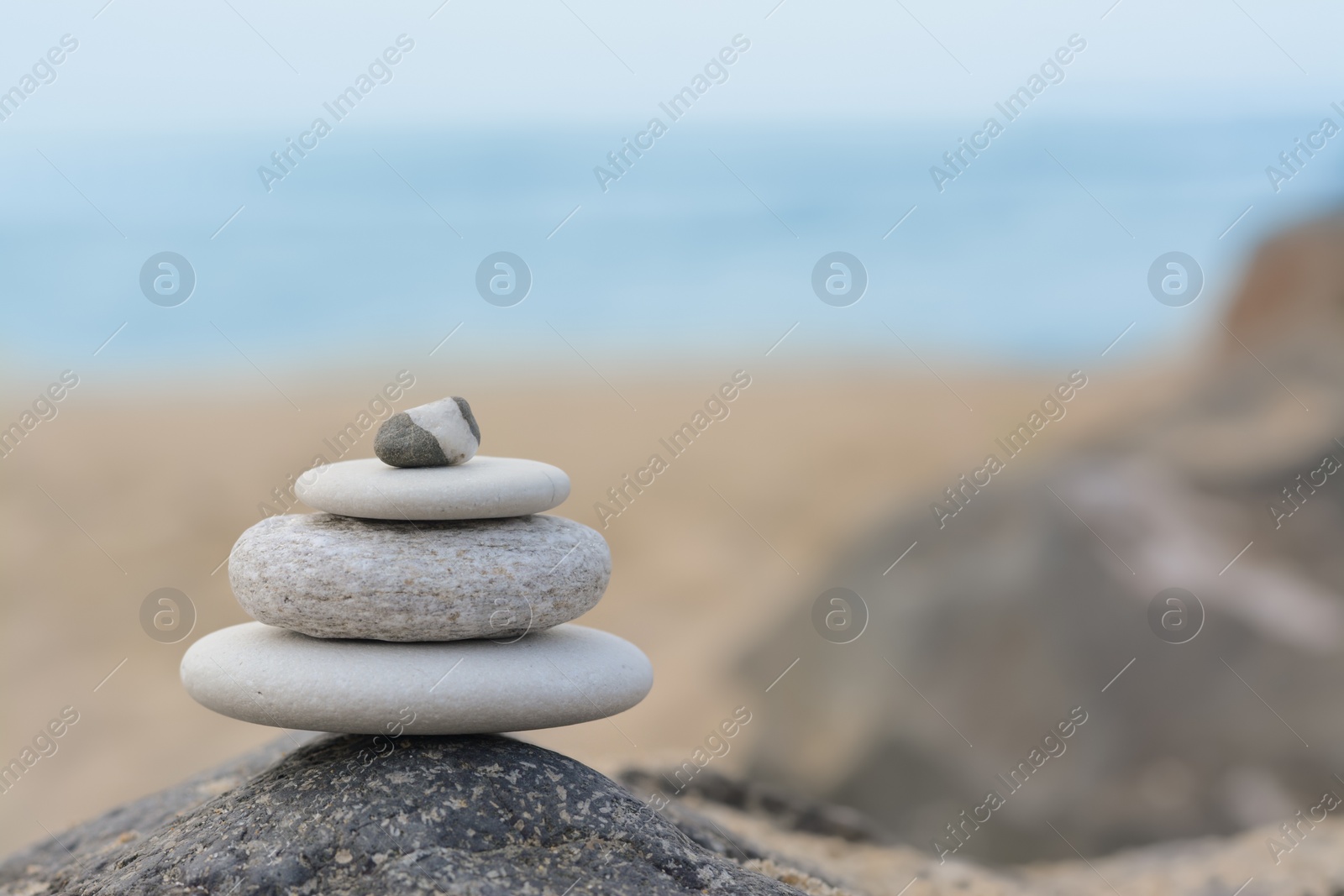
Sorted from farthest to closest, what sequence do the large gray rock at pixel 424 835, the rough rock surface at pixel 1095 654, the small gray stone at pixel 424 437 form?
the rough rock surface at pixel 1095 654 < the small gray stone at pixel 424 437 < the large gray rock at pixel 424 835

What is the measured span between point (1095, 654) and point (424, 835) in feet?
22.4

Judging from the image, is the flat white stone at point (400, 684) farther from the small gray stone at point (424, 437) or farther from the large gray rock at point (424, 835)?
the small gray stone at point (424, 437)

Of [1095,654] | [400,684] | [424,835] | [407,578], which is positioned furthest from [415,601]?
[1095,654]

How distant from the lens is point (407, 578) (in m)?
5.18

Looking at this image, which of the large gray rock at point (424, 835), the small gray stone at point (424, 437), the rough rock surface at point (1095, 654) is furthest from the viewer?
the rough rock surface at point (1095, 654)

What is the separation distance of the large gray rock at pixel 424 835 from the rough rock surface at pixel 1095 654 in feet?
15.4

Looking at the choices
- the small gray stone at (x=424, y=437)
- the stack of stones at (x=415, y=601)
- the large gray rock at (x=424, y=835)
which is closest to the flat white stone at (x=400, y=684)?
the stack of stones at (x=415, y=601)

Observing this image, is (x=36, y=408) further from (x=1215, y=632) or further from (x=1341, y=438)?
(x=1341, y=438)

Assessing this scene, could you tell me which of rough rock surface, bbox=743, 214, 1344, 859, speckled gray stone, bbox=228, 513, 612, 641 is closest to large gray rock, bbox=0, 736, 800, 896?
speckled gray stone, bbox=228, 513, 612, 641

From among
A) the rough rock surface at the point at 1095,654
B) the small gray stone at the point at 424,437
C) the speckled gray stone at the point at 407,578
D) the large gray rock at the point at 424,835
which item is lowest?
the large gray rock at the point at 424,835

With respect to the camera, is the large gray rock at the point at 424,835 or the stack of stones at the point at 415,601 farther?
the stack of stones at the point at 415,601

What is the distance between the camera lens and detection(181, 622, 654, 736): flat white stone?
5199 millimetres

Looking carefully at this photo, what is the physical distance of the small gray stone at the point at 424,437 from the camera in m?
5.48

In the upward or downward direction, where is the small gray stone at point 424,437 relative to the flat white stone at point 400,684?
upward
